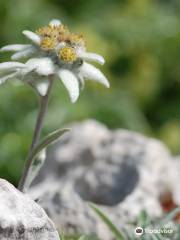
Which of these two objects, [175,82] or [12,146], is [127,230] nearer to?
[12,146]

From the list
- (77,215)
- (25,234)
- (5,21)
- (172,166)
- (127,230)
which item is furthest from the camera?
(5,21)

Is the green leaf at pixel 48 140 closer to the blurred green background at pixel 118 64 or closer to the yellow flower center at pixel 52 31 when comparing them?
the yellow flower center at pixel 52 31

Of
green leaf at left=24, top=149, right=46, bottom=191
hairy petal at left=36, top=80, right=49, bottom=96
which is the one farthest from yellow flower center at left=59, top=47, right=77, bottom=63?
green leaf at left=24, top=149, right=46, bottom=191

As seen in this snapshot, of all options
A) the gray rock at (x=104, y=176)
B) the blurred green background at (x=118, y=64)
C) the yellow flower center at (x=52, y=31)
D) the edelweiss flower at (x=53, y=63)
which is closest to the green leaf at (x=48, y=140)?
the edelweiss flower at (x=53, y=63)

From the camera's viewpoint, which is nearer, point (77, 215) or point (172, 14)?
point (77, 215)

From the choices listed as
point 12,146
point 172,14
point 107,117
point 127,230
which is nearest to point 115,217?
point 127,230
